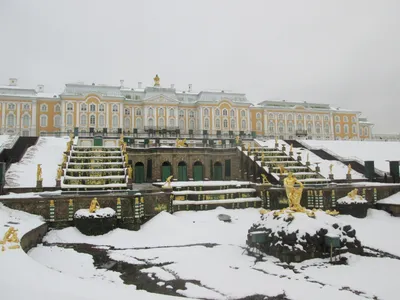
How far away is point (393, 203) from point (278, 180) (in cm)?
889

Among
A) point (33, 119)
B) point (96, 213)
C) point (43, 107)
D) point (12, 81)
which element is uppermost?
point (12, 81)

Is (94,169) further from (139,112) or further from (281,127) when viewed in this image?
(281,127)

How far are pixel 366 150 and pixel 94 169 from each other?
37943 millimetres

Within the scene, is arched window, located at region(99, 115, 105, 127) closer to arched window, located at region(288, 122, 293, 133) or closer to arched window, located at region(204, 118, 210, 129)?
arched window, located at region(204, 118, 210, 129)

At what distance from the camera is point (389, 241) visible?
17.1 m

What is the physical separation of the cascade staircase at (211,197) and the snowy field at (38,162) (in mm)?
10092

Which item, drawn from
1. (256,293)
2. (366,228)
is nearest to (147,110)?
(366,228)

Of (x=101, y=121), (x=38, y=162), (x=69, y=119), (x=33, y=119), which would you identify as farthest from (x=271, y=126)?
(x=38, y=162)

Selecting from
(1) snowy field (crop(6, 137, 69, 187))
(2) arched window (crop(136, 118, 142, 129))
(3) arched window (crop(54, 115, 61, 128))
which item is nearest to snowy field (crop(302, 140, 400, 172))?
(1) snowy field (crop(6, 137, 69, 187))

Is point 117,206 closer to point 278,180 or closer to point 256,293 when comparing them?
point 256,293

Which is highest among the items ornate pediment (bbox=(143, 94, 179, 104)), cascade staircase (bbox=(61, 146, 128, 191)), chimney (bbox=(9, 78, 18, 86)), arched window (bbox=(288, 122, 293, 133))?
chimney (bbox=(9, 78, 18, 86))

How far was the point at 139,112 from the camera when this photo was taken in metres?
68.4

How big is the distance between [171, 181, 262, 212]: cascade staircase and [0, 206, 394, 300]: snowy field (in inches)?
113

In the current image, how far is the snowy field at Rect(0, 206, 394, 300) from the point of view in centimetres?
930
